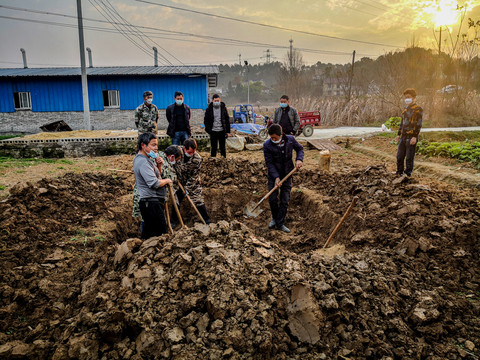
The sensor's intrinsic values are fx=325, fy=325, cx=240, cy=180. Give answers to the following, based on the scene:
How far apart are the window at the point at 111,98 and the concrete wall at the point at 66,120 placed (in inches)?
16.4

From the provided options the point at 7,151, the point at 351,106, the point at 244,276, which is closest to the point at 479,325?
the point at 244,276

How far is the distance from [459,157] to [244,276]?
8.14m

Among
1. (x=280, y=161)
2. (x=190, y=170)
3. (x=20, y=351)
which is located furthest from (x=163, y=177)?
(x=20, y=351)

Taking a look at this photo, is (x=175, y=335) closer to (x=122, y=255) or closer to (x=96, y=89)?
(x=122, y=255)

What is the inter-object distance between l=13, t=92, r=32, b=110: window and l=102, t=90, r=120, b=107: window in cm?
415

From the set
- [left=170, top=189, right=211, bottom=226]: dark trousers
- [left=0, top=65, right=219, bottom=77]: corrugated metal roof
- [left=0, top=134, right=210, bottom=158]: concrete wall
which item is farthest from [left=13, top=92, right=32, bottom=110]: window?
[left=170, top=189, right=211, bottom=226]: dark trousers

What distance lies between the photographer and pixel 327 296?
2.85m

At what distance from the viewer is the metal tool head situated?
647 centimetres

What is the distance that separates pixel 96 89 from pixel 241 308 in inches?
731

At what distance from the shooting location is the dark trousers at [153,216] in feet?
13.1

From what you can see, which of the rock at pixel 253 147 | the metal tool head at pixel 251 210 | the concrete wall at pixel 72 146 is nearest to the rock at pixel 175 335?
the metal tool head at pixel 251 210

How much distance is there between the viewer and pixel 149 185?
379 cm

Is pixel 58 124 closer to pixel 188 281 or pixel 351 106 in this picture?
pixel 188 281

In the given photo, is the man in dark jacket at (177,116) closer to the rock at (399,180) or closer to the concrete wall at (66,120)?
the rock at (399,180)
